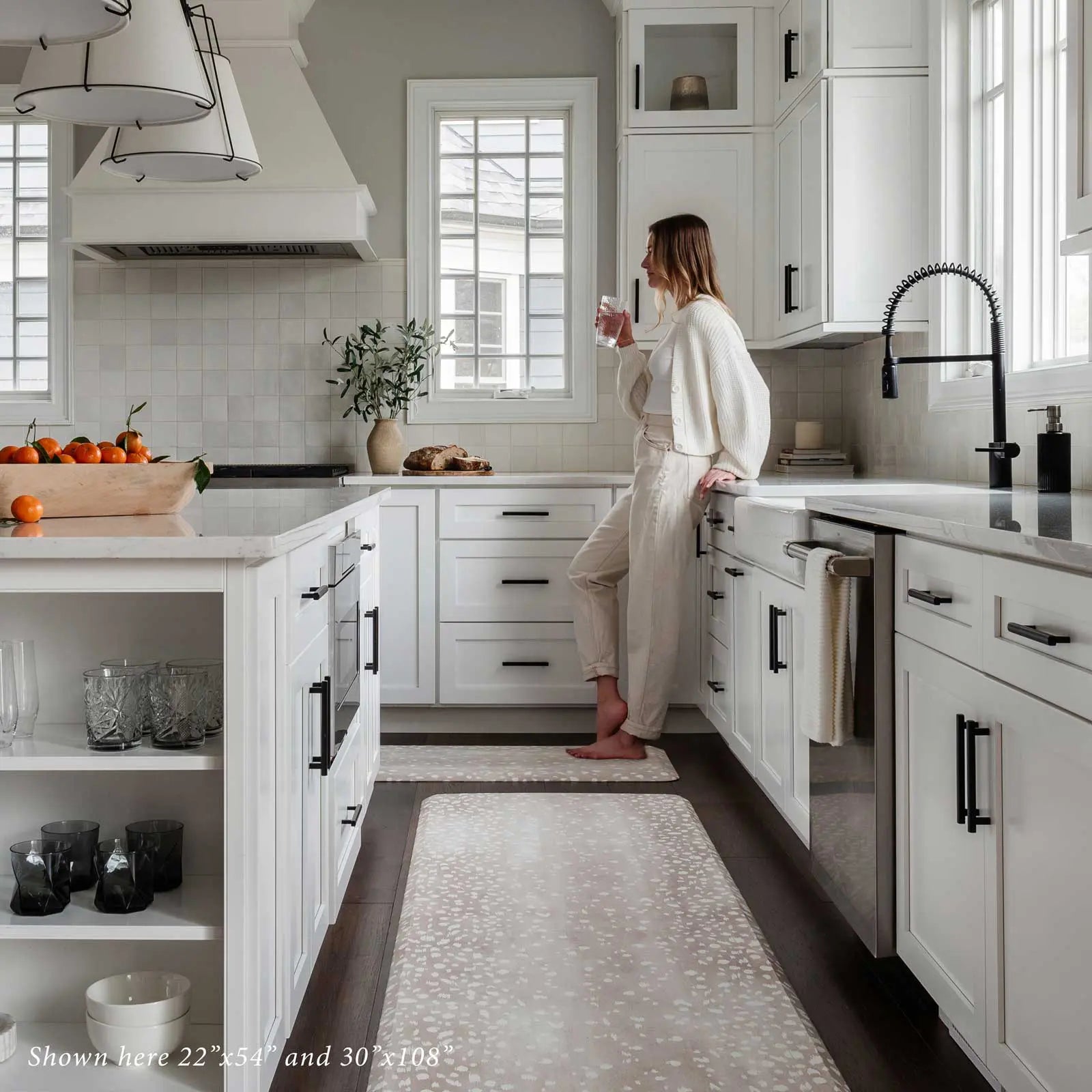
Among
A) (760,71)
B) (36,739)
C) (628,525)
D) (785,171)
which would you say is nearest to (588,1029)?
(36,739)

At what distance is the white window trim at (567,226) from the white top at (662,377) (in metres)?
1.02

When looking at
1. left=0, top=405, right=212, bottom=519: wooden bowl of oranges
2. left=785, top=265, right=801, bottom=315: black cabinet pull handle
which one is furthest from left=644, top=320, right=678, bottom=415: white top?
left=0, top=405, right=212, bottom=519: wooden bowl of oranges

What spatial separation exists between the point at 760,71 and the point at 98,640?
341cm

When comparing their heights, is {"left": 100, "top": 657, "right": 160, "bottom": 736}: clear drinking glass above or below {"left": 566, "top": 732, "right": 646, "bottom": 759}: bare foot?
above

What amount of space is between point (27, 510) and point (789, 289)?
3.01 meters

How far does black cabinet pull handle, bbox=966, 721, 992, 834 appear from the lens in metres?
1.57

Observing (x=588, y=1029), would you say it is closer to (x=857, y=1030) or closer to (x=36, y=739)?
(x=857, y=1030)

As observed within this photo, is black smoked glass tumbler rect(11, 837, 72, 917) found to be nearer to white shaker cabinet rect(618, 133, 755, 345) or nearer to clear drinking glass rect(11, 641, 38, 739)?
clear drinking glass rect(11, 641, 38, 739)

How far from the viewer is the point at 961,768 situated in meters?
1.60

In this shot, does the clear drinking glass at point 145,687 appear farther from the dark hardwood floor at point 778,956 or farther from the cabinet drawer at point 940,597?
the cabinet drawer at point 940,597

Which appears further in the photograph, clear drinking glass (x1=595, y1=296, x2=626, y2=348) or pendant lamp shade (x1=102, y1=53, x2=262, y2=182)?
clear drinking glass (x1=595, y1=296, x2=626, y2=348)

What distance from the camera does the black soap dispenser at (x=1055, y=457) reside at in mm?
2275

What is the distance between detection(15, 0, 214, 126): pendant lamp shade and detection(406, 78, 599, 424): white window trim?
7.81ft

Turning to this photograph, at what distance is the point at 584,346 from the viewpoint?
4598 mm
